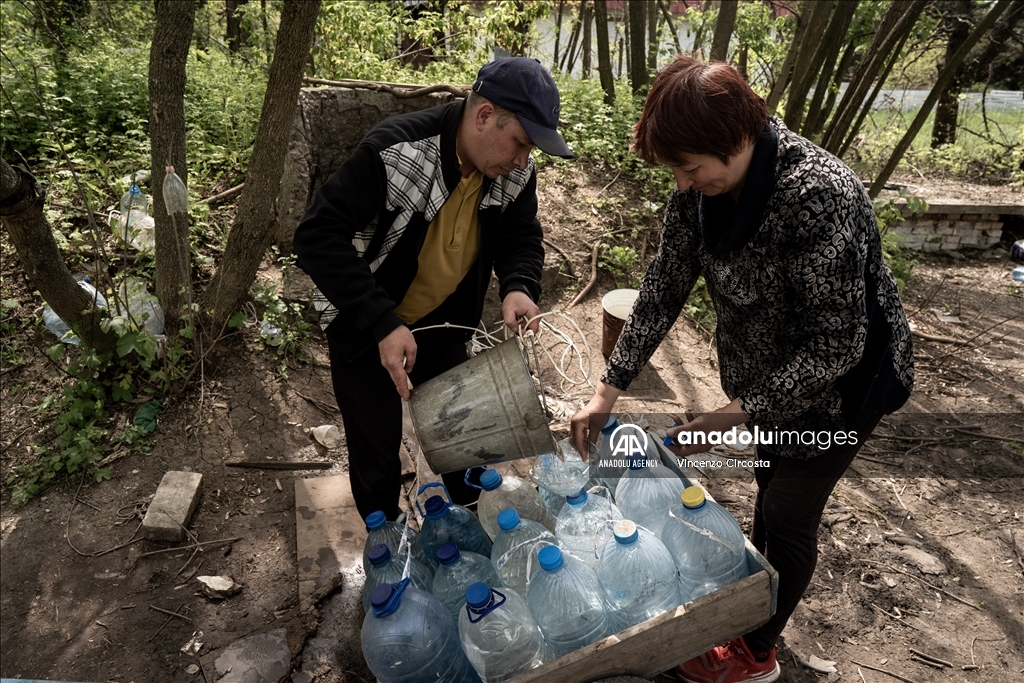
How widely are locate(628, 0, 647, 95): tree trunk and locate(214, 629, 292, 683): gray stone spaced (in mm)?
7292

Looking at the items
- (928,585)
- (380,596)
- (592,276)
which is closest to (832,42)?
(592,276)

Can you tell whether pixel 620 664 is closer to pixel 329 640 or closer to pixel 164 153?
pixel 329 640

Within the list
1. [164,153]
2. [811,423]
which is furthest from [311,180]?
[811,423]

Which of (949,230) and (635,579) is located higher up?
(635,579)

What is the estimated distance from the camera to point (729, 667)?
2.21 m

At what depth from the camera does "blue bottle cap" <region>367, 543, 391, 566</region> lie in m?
1.88

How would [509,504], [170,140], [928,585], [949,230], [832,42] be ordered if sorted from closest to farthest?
[509,504]
[928,585]
[170,140]
[832,42]
[949,230]

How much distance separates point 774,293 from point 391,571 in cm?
143

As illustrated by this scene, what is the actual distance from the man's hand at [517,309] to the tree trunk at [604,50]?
658 cm

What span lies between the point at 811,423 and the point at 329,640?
6.35ft

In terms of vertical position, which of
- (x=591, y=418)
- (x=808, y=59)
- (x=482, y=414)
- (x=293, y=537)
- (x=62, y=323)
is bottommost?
(x=293, y=537)

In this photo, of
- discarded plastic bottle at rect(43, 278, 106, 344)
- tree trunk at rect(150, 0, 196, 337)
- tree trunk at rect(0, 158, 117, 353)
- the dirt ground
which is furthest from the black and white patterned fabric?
discarded plastic bottle at rect(43, 278, 106, 344)

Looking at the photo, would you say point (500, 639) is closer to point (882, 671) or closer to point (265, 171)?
point (882, 671)

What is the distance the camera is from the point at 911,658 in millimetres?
2529
